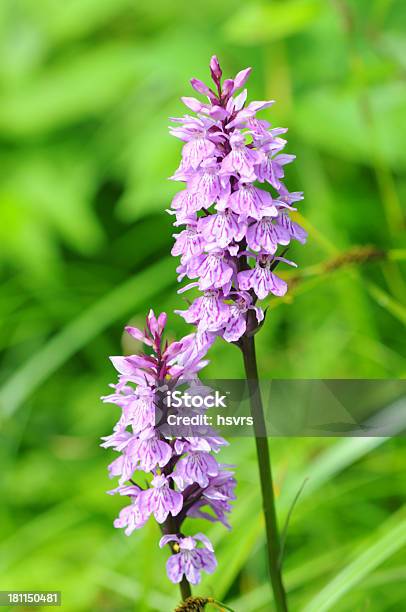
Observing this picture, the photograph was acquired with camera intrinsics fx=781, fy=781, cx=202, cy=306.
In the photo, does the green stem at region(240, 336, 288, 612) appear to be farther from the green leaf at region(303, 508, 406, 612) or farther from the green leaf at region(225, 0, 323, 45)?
the green leaf at region(225, 0, 323, 45)

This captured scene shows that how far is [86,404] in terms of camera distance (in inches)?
90.7

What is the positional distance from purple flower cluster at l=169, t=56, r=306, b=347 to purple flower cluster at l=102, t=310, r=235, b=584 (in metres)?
0.05

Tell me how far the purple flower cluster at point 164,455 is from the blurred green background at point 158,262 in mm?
398

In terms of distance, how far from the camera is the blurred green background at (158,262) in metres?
1.61

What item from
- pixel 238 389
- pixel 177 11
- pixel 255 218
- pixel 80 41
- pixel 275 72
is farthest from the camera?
pixel 80 41

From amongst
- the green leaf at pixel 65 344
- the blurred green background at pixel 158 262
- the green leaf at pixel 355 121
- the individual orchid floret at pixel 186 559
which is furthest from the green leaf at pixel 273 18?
the individual orchid floret at pixel 186 559

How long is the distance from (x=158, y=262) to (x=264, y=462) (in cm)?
168

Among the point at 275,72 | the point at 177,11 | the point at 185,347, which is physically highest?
the point at 177,11

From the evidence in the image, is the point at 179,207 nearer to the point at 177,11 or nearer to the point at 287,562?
the point at 287,562

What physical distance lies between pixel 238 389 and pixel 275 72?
151 centimetres

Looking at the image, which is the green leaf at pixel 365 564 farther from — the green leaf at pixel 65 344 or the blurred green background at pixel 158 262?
the green leaf at pixel 65 344

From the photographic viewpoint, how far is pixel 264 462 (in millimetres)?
773

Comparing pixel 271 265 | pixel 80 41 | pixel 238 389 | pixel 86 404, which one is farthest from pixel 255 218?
pixel 80 41

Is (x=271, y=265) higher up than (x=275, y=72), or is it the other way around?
(x=275, y=72)
